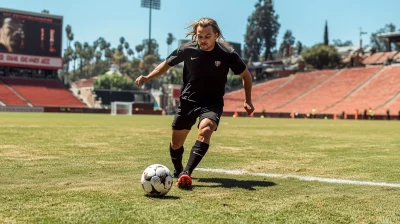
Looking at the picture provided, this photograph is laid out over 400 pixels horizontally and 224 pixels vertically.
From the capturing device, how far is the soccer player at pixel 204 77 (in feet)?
20.0

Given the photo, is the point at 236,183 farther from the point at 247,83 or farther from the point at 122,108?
the point at 122,108

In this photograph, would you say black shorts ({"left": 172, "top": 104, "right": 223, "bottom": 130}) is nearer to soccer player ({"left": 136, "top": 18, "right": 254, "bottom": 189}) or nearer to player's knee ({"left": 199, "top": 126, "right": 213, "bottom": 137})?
soccer player ({"left": 136, "top": 18, "right": 254, "bottom": 189})

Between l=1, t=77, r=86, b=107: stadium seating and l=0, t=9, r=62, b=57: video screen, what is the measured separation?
242 inches

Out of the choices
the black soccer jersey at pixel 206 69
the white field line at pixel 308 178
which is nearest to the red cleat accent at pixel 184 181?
the black soccer jersey at pixel 206 69

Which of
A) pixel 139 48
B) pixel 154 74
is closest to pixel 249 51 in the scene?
pixel 139 48

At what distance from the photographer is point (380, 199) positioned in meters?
4.94

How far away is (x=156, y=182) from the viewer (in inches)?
193

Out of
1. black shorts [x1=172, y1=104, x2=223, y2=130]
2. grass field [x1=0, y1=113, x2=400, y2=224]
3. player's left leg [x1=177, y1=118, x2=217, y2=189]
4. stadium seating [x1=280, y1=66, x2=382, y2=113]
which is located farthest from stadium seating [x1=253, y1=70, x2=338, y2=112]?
player's left leg [x1=177, y1=118, x2=217, y2=189]

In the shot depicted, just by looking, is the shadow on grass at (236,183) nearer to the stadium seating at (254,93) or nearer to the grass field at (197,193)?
the grass field at (197,193)

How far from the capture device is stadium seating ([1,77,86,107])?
3052 inches

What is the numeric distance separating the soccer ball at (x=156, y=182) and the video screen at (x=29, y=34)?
255ft

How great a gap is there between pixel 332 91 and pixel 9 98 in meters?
52.3

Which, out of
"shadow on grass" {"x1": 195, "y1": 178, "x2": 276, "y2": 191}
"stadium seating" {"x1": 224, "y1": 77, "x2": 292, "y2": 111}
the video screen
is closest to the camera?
"shadow on grass" {"x1": 195, "y1": 178, "x2": 276, "y2": 191}

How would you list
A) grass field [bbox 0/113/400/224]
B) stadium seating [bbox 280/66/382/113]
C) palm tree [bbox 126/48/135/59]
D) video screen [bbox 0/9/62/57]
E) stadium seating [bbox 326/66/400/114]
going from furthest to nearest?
palm tree [bbox 126/48/135/59]
video screen [bbox 0/9/62/57]
stadium seating [bbox 280/66/382/113]
stadium seating [bbox 326/66/400/114]
grass field [bbox 0/113/400/224]
